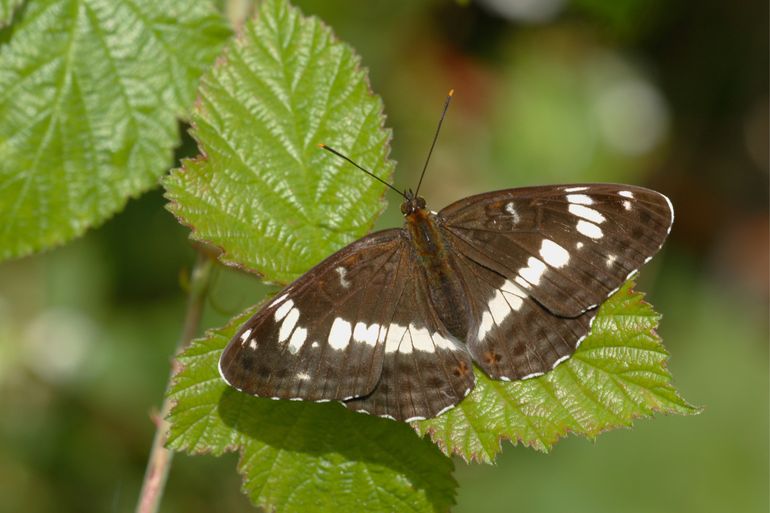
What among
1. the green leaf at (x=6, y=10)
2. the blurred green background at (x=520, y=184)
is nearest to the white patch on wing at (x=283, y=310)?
the green leaf at (x=6, y=10)

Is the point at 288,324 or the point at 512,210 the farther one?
the point at 512,210

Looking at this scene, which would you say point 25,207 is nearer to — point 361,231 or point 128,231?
point 361,231

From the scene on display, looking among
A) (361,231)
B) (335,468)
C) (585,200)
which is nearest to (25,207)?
(361,231)

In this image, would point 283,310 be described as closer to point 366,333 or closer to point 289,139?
point 366,333

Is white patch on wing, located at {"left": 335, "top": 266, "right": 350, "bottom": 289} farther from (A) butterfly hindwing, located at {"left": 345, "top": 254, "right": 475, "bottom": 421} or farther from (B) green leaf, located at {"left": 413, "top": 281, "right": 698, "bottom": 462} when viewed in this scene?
(B) green leaf, located at {"left": 413, "top": 281, "right": 698, "bottom": 462}

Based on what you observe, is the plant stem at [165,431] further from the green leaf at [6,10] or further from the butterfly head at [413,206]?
the green leaf at [6,10]

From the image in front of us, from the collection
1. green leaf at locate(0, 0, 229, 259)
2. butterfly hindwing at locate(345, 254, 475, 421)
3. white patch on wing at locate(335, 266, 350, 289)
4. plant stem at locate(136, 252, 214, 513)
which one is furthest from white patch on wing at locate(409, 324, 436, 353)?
green leaf at locate(0, 0, 229, 259)

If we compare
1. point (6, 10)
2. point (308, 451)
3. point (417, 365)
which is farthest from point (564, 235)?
point (6, 10)
